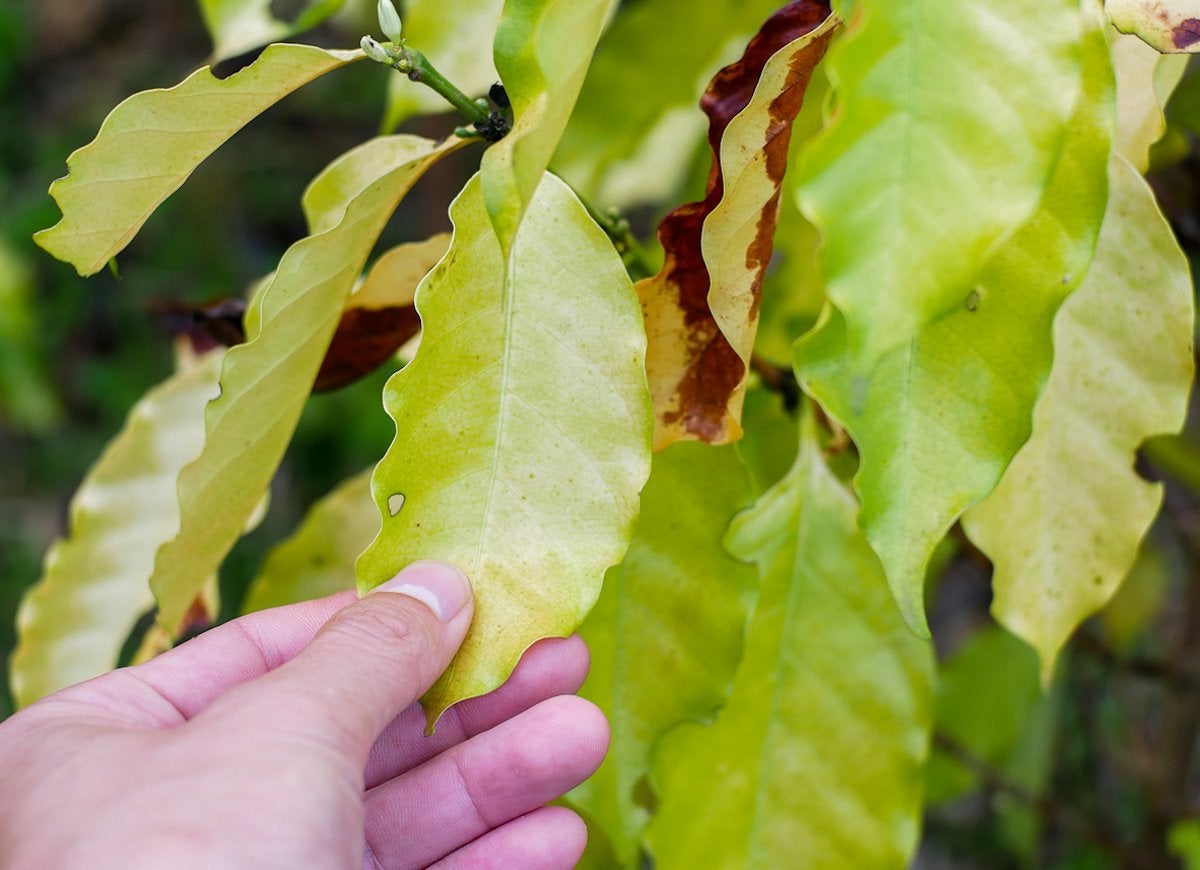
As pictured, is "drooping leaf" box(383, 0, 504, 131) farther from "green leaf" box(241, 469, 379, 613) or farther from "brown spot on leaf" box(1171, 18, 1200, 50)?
"brown spot on leaf" box(1171, 18, 1200, 50)

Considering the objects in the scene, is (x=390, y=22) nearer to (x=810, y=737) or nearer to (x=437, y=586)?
(x=437, y=586)

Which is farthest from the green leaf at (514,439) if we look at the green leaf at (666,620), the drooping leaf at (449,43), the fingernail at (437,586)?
the drooping leaf at (449,43)

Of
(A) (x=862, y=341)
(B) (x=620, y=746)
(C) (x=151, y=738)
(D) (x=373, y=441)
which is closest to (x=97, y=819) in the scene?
(C) (x=151, y=738)

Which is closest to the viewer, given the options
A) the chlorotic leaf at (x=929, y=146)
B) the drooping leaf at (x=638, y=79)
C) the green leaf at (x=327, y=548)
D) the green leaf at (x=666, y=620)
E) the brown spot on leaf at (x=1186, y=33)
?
the chlorotic leaf at (x=929, y=146)

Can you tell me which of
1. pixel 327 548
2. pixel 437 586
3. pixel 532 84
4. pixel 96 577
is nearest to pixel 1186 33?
pixel 532 84

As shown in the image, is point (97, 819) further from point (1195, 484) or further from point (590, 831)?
point (1195, 484)

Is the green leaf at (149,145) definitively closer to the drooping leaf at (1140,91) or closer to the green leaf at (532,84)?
the green leaf at (532,84)

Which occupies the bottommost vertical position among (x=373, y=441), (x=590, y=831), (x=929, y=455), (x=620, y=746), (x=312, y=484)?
(x=312, y=484)
